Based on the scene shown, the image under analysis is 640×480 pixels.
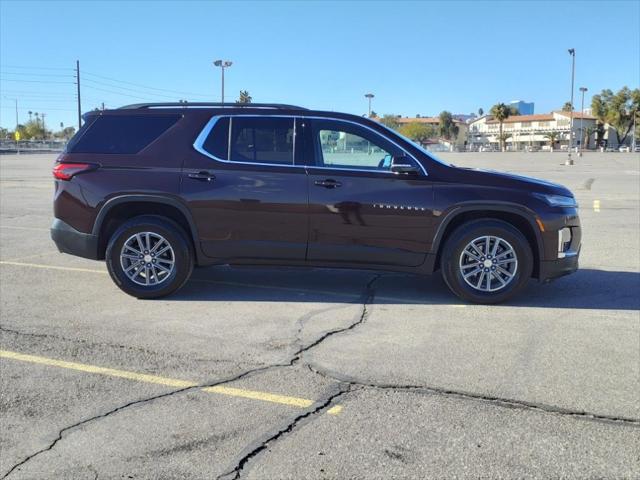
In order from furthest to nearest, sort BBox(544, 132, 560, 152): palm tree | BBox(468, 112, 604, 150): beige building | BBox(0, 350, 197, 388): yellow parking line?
BBox(468, 112, 604, 150): beige building
BBox(544, 132, 560, 152): palm tree
BBox(0, 350, 197, 388): yellow parking line

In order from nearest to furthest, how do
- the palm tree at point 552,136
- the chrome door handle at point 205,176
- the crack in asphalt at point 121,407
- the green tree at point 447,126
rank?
1. the crack in asphalt at point 121,407
2. the chrome door handle at point 205,176
3. the palm tree at point 552,136
4. the green tree at point 447,126

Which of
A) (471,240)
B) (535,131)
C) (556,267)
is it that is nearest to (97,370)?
(471,240)

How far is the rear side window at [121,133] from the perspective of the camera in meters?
6.18

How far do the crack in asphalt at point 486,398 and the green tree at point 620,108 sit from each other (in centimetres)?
12304

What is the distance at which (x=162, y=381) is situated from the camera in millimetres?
4062

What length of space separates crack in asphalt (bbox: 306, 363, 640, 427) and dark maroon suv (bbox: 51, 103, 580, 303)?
6.67 feet

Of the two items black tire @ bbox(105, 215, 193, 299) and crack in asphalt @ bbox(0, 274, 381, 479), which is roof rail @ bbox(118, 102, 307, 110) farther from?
crack in asphalt @ bbox(0, 274, 381, 479)

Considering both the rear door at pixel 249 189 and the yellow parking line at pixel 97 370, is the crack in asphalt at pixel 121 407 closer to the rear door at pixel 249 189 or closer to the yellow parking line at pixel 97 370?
the yellow parking line at pixel 97 370

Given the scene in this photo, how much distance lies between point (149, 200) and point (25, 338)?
5.84 ft

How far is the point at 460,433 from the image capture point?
3.36 metres

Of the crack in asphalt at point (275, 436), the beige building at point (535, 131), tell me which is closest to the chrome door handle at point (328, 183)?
the crack in asphalt at point (275, 436)

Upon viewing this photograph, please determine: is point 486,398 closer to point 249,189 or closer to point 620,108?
point 249,189

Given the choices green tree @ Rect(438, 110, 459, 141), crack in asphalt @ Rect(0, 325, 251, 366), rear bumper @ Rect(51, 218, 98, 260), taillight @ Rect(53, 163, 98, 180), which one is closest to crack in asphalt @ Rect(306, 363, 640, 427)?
crack in asphalt @ Rect(0, 325, 251, 366)

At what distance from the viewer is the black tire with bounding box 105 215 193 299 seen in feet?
20.0
